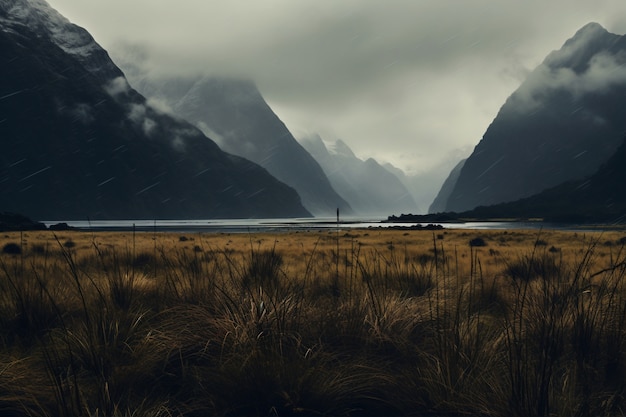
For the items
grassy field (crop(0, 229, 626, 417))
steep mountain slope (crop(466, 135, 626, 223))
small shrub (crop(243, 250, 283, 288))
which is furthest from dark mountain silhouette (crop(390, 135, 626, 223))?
grassy field (crop(0, 229, 626, 417))

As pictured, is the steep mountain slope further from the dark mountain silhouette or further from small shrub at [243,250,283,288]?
small shrub at [243,250,283,288]

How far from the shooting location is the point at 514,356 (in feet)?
14.3

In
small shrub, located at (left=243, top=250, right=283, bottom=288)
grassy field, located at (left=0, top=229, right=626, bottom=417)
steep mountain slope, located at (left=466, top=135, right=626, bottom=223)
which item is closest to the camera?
grassy field, located at (left=0, top=229, right=626, bottom=417)

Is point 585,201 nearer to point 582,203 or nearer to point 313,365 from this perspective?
point 582,203

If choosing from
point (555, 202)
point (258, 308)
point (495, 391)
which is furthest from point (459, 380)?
point (555, 202)

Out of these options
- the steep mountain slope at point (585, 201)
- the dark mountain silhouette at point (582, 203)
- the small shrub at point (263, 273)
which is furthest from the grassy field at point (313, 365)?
the steep mountain slope at point (585, 201)

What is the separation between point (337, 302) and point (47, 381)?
→ 10.5ft

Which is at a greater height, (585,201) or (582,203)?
(585,201)

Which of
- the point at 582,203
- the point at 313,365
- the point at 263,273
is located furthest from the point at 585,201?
the point at 313,365

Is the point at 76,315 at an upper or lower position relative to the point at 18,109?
lower

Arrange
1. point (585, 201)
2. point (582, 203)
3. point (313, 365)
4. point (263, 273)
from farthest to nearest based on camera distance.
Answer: point (582, 203), point (585, 201), point (263, 273), point (313, 365)

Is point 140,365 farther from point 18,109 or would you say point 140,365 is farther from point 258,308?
point 18,109

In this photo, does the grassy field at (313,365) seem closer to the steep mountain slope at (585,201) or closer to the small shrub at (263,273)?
the small shrub at (263,273)

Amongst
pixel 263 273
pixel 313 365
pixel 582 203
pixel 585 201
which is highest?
pixel 585 201
